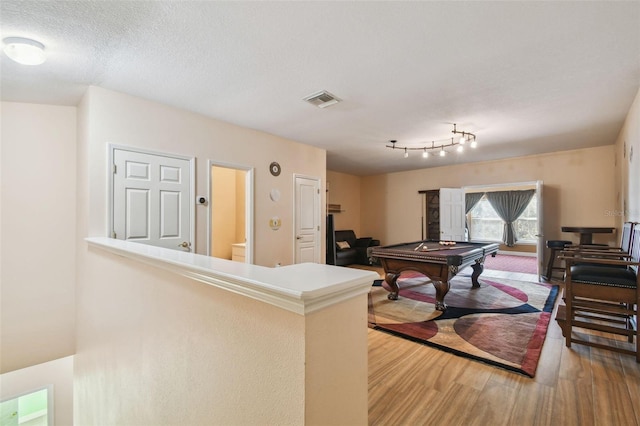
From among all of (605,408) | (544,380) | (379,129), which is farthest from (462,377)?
(379,129)

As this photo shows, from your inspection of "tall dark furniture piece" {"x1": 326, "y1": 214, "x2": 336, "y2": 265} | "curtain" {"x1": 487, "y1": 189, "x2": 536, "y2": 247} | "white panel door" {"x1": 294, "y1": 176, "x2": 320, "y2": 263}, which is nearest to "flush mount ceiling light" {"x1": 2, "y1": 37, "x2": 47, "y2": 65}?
"white panel door" {"x1": 294, "y1": 176, "x2": 320, "y2": 263}

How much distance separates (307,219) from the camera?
505 cm

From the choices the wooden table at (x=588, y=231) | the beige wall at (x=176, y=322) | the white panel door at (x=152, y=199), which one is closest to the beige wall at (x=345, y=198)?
the beige wall at (x=176, y=322)

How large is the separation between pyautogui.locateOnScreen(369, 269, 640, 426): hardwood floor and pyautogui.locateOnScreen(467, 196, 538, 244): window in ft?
24.9

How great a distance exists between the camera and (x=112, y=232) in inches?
111

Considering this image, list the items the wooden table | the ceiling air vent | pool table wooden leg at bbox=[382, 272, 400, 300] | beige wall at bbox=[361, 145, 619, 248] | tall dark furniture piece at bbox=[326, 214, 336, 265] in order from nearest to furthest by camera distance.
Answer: the ceiling air vent → pool table wooden leg at bbox=[382, 272, 400, 300] → the wooden table → beige wall at bbox=[361, 145, 619, 248] → tall dark furniture piece at bbox=[326, 214, 336, 265]

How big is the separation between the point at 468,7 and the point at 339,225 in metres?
6.35

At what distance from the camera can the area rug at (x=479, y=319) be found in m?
2.52

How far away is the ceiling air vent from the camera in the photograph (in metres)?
2.88

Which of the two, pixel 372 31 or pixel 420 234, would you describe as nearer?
pixel 372 31

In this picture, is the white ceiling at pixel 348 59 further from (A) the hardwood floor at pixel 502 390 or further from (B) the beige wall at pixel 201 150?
(A) the hardwood floor at pixel 502 390

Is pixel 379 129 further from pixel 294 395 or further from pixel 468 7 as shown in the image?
pixel 294 395

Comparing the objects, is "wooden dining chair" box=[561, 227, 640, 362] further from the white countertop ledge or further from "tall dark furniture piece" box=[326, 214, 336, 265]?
"tall dark furniture piece" box=[326, 214, 336, 265]

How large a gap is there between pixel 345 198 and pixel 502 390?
626cm
